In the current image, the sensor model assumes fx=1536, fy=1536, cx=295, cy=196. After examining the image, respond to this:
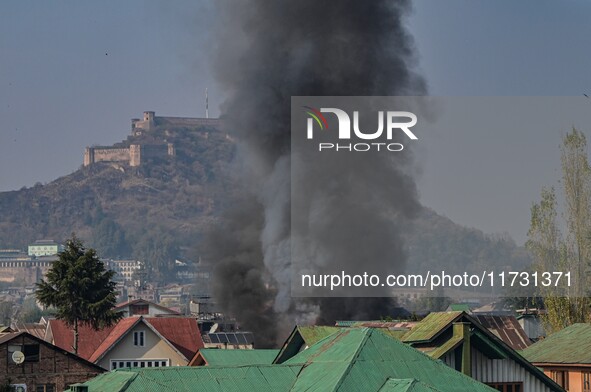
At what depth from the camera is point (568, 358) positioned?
159ft

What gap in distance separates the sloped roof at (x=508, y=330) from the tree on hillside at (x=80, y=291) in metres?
23.2

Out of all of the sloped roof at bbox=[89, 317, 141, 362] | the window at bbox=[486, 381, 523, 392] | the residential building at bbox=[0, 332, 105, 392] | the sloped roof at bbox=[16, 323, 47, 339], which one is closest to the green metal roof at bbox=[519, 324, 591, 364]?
the window at bbox=[486, 381, 523, 392]

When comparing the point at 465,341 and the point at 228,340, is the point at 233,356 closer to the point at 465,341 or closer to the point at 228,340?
the point at 465,341

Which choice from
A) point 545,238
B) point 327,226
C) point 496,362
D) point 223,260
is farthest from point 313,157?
point 496,362

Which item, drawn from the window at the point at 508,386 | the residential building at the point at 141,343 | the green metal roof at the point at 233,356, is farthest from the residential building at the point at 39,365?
the window at the point at 508,386

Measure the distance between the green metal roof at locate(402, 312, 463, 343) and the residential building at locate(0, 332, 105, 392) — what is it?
3186cm

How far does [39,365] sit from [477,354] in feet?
116

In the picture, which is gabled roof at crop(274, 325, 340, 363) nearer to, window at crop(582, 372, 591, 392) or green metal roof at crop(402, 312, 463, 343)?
green metal roof at crop(402, 312, 463, 343)

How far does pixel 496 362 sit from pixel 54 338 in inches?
2508

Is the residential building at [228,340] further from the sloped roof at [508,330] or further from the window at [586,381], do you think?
the window at [586,381]

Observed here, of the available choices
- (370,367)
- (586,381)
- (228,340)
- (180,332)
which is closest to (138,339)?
(180,332)

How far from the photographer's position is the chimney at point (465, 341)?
35844 mm

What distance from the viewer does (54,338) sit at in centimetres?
9706

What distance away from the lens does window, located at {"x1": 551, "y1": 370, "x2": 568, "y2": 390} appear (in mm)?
48500
